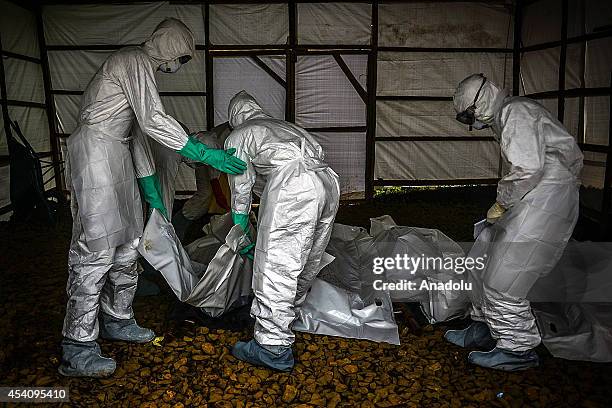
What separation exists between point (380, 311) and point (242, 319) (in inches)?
29.3

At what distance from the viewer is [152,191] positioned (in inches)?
109

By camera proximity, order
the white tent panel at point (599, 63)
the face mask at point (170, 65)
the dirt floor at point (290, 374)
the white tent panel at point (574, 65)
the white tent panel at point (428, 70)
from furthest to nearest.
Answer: the white tent panel at point (428, 70) → the white tent panel at point (574, 65) → the white tent panel at point (599, 63) → the face mask at point (170, 65) → the dirt floor at point (290, 374)

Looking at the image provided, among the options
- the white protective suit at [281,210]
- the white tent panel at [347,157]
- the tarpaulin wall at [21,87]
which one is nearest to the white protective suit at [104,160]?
the white protective suit at [281,210]

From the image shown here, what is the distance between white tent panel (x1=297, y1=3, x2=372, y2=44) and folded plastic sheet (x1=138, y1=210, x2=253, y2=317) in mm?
3797

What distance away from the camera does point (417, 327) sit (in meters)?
2.87

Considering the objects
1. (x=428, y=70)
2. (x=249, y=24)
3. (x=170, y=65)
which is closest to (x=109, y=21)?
(x=249, y=24)

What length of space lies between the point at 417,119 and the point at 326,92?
3.67 ft

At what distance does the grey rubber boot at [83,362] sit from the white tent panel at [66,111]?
13.9 ft

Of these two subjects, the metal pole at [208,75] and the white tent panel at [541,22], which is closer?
the white tent panel at [541,22]

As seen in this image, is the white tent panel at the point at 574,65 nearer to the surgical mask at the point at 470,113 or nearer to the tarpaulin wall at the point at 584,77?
the tarpaulin wall at the point at 584,77

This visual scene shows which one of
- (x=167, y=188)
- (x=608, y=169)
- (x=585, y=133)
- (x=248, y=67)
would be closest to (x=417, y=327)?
(x=167, y=188)

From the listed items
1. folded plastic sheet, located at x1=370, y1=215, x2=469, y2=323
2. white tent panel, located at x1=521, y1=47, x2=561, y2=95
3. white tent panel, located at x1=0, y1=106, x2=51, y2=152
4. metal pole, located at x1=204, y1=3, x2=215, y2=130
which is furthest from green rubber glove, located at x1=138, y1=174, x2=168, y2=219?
white tent panel, located at x1=521, y1=47, x2=561, y2=95

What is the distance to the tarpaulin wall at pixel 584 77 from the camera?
4598mm

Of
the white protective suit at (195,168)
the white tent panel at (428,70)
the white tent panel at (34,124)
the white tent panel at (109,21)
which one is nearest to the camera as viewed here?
the white protective suit at (195,168)
